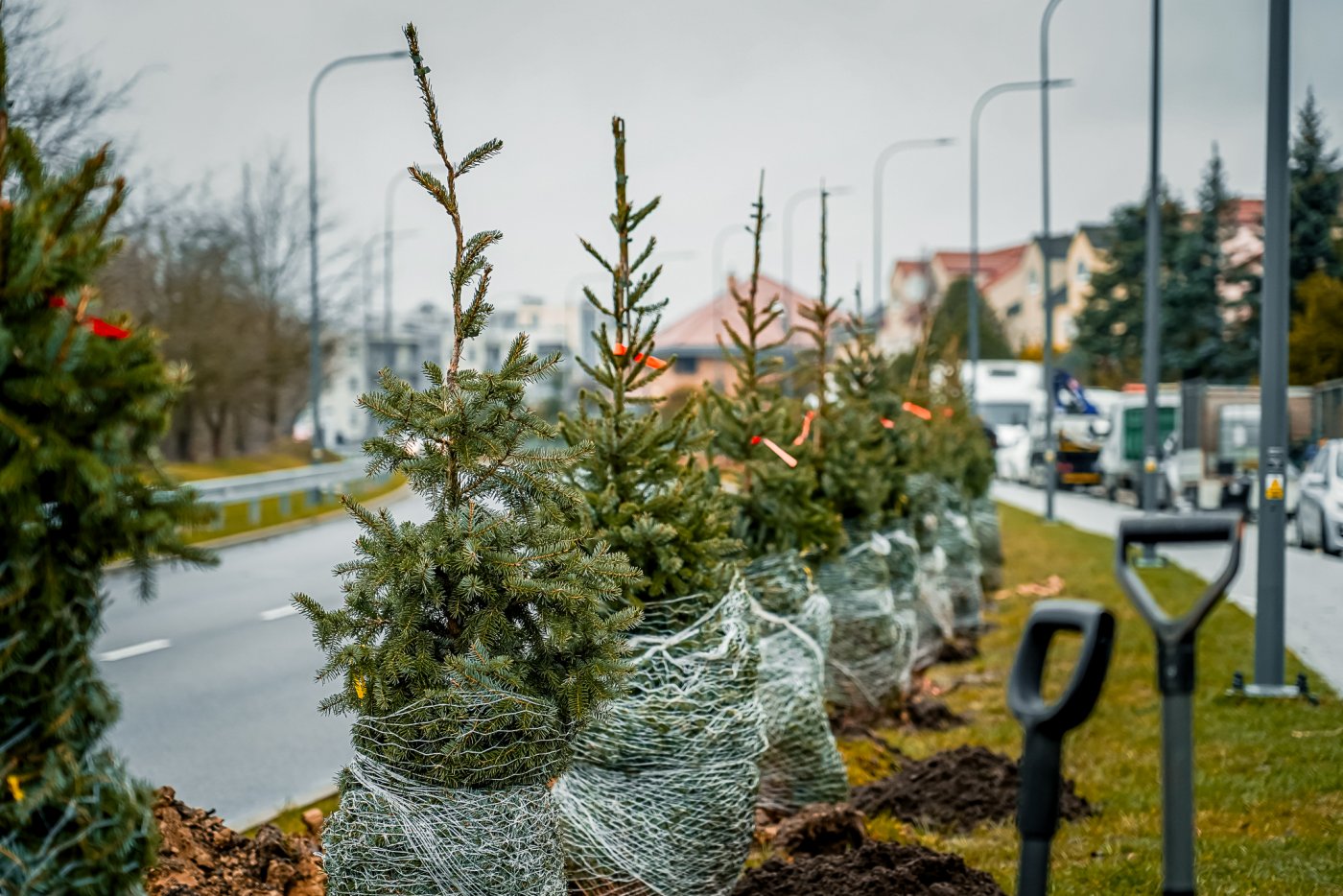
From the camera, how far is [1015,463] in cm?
4978

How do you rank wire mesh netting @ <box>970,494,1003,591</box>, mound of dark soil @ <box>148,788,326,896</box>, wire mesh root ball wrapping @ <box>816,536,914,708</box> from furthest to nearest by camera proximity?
1. wire mesh netting @ <box>970,494,1003,591</box>
2. wire mesh root ball wrapping @ <box>816,536,914,708</box>
3. mound of dark soil @ <box>148,788,326,896</box>

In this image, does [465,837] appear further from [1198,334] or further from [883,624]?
[1198,334]

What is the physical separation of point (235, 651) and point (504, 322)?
88416mm

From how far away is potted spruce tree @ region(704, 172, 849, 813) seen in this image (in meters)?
6.44

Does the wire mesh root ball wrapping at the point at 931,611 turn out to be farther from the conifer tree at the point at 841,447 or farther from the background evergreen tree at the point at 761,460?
the background evergreen tree at the point at 761,460

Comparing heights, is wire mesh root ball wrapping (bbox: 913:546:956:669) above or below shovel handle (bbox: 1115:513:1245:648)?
below

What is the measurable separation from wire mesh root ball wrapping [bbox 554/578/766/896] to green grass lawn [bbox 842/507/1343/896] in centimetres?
121

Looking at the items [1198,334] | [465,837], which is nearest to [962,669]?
[465,837]

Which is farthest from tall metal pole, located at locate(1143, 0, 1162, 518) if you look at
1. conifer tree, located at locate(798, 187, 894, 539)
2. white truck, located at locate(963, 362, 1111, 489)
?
white truck, located at locate(963, 362, 1111, 489)

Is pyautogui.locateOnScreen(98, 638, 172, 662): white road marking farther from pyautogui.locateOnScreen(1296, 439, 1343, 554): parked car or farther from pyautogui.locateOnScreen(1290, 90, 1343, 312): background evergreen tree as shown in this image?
pyautogui.locateOnScreen(1290, 90, 1343, 312): background evergreen tree

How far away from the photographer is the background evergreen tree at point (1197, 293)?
51031 mm

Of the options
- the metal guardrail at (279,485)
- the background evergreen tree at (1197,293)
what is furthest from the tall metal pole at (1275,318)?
the background evergreen tree at (1197,293)

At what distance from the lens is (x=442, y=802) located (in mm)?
3824

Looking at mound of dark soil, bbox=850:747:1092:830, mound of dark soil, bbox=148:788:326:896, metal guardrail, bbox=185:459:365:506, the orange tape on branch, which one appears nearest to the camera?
mound of dark soil, bbox=148:788:326:896
